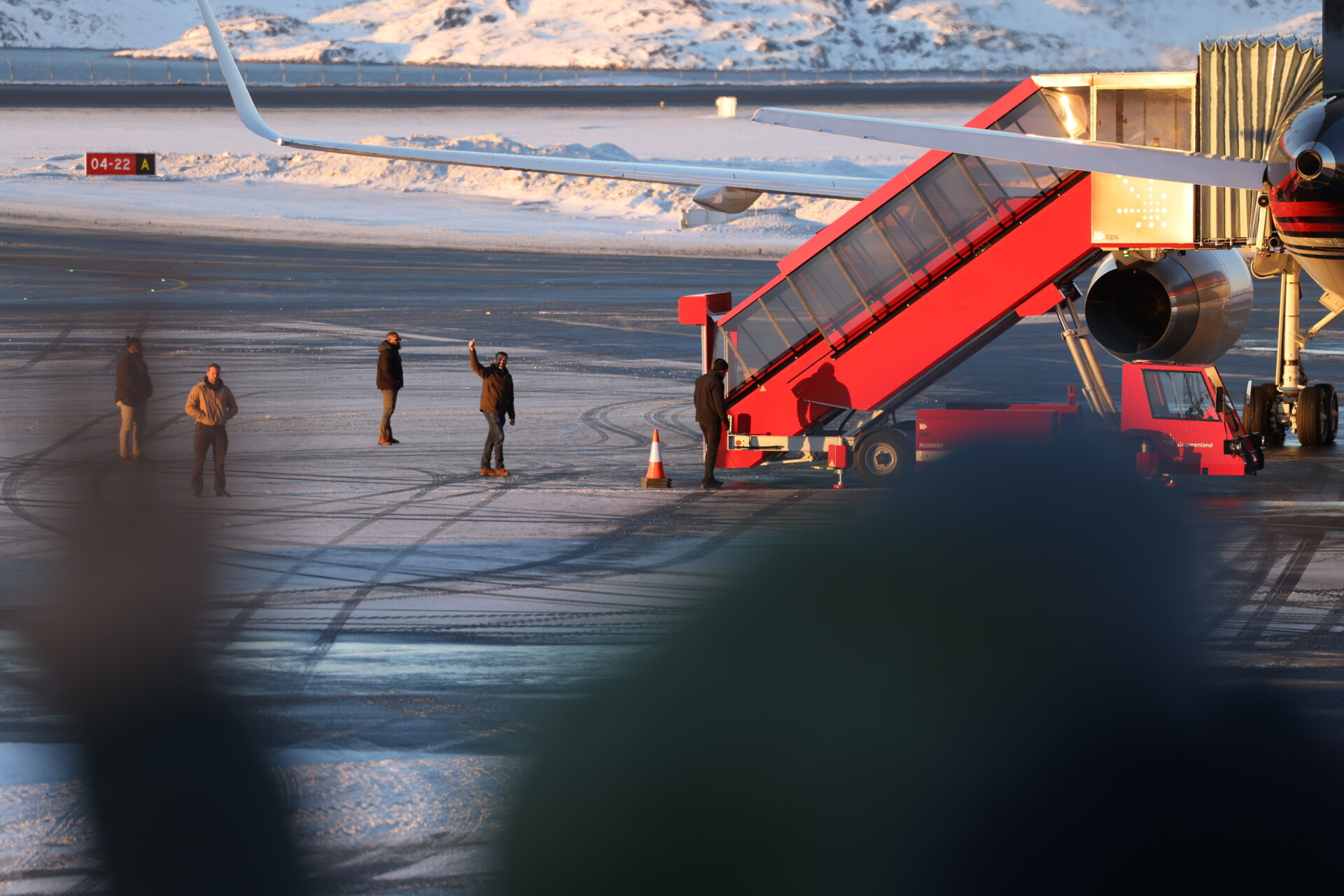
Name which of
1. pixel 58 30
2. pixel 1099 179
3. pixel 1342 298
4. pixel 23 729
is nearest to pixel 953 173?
pixel 1099 179

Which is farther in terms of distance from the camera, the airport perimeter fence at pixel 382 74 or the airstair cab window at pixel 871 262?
the airport perimeter fence at pixel 382 74

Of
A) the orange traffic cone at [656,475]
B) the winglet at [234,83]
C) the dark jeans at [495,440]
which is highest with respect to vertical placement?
the winglet at [234,83]

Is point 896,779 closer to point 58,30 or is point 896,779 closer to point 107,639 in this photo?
point 107,639

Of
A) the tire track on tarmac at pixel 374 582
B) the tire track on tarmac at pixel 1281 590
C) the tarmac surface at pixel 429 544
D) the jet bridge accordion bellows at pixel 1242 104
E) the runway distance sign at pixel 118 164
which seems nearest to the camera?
the tarmac surface at pixel 429 544

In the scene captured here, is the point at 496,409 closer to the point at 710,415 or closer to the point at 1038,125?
the point at 710,415

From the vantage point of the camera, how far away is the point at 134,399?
23.7 ft

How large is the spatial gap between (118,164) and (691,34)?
2587 inches

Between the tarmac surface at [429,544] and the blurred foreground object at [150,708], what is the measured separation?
264 mm

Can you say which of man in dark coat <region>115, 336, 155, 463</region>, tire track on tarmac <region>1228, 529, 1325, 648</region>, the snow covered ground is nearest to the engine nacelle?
tire track on tarmac <region>1228, 529, 1325, 648</region>

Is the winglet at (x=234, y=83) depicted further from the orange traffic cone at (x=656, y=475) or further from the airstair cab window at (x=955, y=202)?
the airstair cab window at (x=955, y=202)

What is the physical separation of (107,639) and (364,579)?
8590 millimetres

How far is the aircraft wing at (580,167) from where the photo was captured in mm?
29422

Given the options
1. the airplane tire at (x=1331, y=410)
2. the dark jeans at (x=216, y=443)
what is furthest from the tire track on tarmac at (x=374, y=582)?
the airplane tire at (x=1331, y=410)

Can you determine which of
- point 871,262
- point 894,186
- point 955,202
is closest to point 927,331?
point 871,262
